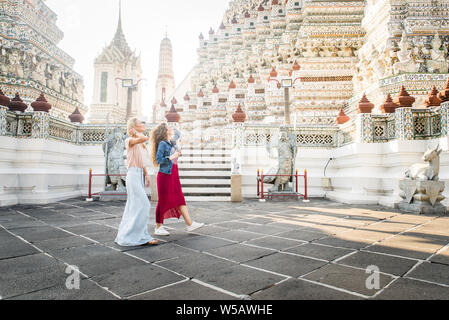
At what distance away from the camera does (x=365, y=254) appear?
9.56ft

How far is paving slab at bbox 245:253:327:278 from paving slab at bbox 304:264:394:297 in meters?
0.09

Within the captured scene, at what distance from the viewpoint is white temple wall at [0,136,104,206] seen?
745 centimetres

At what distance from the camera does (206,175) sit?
9.43m

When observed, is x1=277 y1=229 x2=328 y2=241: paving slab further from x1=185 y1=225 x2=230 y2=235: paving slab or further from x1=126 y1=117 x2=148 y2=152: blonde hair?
x1=126 y1=117 x2=148 y2=152: blonde hair

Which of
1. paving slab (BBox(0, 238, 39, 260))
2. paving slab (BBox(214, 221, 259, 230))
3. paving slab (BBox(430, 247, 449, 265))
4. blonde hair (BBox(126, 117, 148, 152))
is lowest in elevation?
paving slab (BBox(0, 238, 39, 260))

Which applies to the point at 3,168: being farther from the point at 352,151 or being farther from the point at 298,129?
the point at 352,151

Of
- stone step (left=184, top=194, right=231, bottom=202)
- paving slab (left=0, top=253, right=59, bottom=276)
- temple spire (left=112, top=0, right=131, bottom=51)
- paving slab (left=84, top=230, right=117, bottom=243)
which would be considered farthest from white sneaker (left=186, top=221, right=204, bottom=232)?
temple spire (left=112, top=0, right=131, bottom=51)

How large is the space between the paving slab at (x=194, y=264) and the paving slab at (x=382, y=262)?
1190 mm

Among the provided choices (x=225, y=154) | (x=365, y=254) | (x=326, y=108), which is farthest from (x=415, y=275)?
(x=326, y=108)

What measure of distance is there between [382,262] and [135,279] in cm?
231

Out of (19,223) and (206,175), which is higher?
(206,175)

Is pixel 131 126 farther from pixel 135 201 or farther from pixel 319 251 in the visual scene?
pixel 319 251

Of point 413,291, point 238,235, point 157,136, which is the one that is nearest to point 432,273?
point 413,291

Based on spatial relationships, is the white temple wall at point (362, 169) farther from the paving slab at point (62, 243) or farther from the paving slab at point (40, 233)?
the paving slab at point (62, 243)
